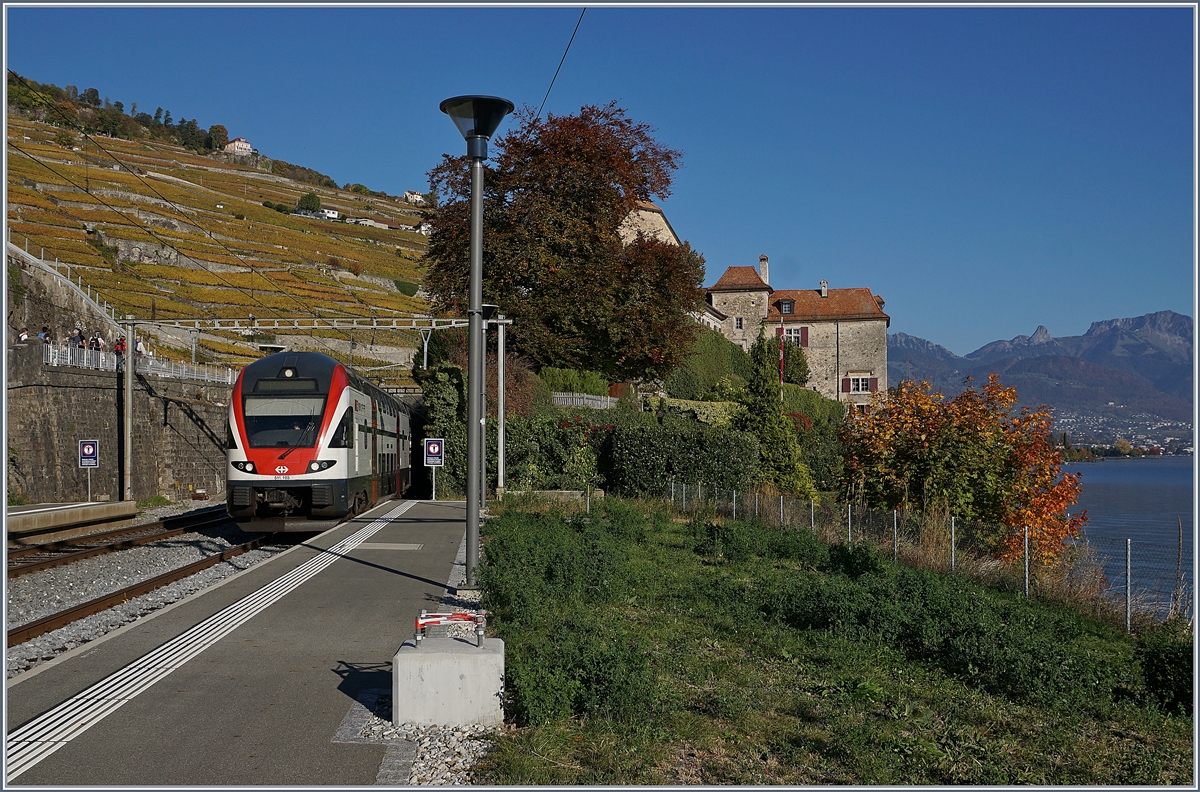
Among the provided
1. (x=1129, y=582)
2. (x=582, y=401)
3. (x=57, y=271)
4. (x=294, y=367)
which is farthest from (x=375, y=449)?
(x=57, y=271)

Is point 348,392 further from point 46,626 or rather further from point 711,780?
point 711,780

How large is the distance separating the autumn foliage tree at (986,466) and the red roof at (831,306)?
64.0 m

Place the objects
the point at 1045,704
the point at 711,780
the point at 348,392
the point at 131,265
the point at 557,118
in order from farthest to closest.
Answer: the point at 131,265 < the point at 557,118 < the point at 348,392 < the point at 1045,704 < the point at 711,780

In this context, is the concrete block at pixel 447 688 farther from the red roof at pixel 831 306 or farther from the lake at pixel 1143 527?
the red roof at pixel 831 306

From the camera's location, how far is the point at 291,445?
1847 centimetres

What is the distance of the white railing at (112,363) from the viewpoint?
1182 inches

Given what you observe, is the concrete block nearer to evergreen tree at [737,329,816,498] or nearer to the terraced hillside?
evergreen tree at [737,329,816,498]

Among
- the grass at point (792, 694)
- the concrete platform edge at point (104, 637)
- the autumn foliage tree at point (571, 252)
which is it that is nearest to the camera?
the grass at point (792, 694)

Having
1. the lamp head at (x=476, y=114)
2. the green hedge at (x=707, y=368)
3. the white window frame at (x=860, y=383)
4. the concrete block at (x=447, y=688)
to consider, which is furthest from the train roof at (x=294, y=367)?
the white window frame at (x=860, y=383)

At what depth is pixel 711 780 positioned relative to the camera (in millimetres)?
5773

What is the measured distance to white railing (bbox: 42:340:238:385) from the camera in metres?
30.0

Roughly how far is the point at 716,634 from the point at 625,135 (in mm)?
33112

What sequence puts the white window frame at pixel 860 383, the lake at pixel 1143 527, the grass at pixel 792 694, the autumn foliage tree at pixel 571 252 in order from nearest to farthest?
the grass at pixel 792 694 < the lake at pixel 1143 527 < the autumn foliage tree at pixel 571 252 < the white window frame at pixel 860 383

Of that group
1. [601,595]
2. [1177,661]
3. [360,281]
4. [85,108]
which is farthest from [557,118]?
[85,108]
